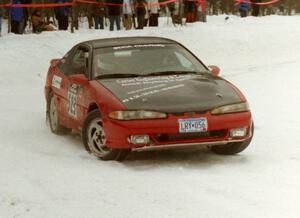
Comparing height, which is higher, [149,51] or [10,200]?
[149,51]

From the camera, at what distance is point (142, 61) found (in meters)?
8.44

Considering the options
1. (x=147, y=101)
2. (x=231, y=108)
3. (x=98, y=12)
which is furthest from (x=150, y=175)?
(x=98, y=12)

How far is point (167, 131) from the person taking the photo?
23.6 ft

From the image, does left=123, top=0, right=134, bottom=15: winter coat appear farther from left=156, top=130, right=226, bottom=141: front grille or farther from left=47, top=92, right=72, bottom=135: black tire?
left=156, top=130, right=226, bottom=141: front grille

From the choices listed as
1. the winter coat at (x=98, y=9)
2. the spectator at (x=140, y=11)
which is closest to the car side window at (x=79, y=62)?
the spectator at (x=140, y=11)

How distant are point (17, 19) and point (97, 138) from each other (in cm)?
1390

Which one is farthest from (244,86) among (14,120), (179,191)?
(179,191)

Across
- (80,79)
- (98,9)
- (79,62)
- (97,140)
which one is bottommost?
(97,140)

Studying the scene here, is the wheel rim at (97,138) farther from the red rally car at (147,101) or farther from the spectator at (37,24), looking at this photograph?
the spectator at (37,24)

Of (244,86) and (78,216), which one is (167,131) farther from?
(244,86)

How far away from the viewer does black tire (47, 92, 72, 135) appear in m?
9.46

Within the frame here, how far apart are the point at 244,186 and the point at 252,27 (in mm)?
20278

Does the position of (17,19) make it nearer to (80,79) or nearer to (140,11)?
(140,11)

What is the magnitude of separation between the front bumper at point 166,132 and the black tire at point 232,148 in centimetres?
38
